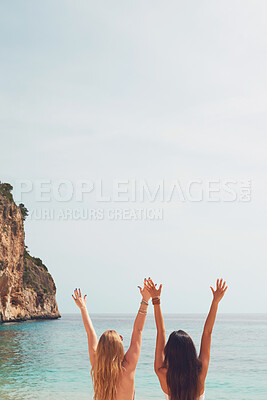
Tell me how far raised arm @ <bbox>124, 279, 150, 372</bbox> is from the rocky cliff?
135 ft

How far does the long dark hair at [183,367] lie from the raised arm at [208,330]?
84 millimetres

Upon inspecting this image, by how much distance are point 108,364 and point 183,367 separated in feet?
1.75

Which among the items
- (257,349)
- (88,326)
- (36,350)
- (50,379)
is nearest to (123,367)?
(88,326)

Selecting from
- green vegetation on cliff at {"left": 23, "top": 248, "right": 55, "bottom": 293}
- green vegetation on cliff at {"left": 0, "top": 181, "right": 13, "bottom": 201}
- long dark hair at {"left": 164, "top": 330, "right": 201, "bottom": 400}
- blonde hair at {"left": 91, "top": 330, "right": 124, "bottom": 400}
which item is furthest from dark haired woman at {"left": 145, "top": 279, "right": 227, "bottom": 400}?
green vegetation on cliff at {"left": 23, "top": 248, "right": 55, "bottom": 293}

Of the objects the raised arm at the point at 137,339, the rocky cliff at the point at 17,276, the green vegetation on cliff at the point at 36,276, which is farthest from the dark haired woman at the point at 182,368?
the green vegetation on cliff at the point at 36,276

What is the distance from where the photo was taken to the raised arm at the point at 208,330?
339 cm

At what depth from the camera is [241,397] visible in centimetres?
1416

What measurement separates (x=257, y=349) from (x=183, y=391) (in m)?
30.6

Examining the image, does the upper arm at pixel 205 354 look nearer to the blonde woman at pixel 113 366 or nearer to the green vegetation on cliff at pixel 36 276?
the blonde woman at pixel 113 366

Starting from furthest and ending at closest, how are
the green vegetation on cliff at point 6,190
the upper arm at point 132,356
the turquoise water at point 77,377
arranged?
the green vegetation on cliff at point 6,190 < the turquoise water at point 77,377 < the upper arm at point 132,356

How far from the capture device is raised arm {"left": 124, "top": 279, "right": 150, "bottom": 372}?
3275mm

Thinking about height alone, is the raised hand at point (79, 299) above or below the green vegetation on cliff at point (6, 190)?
below

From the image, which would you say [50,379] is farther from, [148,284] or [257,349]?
[257,349]

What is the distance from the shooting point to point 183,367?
328 cm
